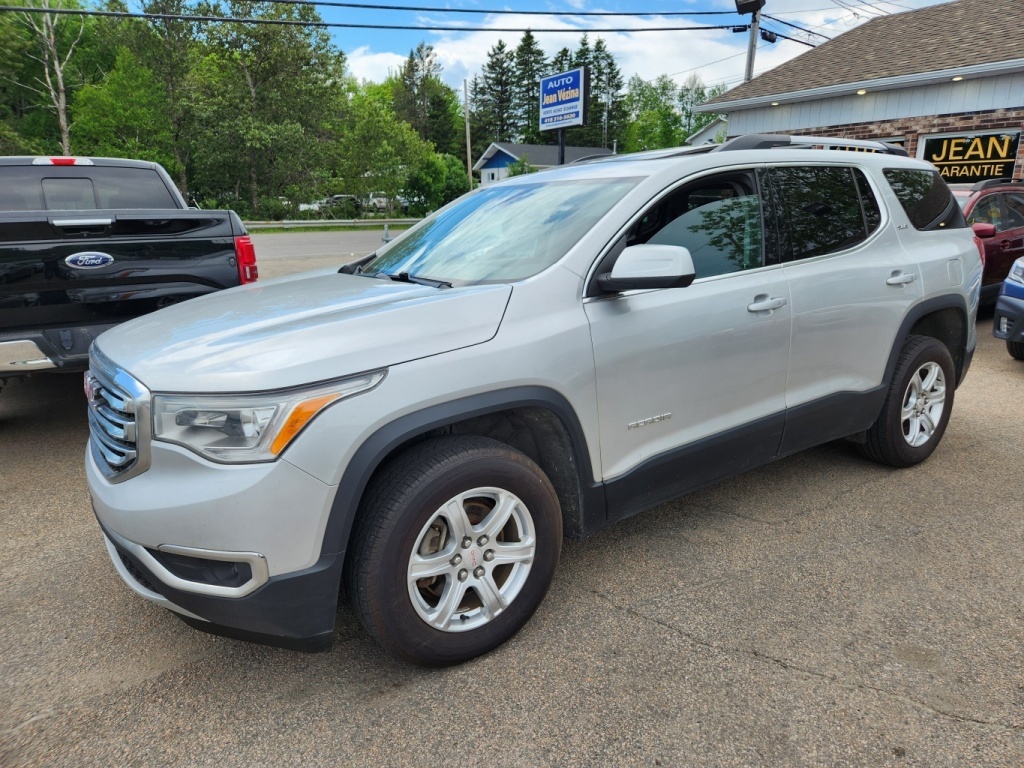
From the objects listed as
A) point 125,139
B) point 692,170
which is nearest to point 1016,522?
point 692,170

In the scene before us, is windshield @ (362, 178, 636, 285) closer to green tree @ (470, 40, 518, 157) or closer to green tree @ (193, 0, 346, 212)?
green tree @ (193, 0, 346, 212)

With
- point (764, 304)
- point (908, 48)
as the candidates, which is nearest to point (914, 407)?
point (764, 304)

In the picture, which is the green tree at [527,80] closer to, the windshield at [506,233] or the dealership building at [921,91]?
the dealership building at [921,91]

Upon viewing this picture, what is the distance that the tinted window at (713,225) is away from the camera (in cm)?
301

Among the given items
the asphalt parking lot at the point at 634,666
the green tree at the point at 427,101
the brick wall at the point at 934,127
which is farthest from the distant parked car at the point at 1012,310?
the green tree at the point at 427,101

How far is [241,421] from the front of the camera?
1.97 metres

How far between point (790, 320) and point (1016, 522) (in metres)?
1.60

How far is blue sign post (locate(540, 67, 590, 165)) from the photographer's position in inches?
683

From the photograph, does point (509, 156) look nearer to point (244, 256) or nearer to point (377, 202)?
point (377, 202)

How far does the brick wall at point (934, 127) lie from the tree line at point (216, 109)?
31217mm

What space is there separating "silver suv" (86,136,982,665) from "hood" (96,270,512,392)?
1cm

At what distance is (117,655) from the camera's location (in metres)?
2.49

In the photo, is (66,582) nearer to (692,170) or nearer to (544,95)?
(692,170)

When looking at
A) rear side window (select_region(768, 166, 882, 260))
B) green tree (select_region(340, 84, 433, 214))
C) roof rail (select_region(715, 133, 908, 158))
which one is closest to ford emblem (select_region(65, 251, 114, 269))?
roof rail (select_region(715, 133, 908, 158))
